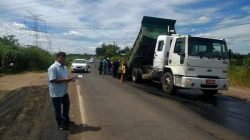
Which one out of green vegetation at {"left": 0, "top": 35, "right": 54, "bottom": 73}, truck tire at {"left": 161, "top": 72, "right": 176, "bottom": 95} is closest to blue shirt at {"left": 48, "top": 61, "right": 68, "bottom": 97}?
truck tire at {"left": 161, "top": 72, "right": 176, "bottom": 95}

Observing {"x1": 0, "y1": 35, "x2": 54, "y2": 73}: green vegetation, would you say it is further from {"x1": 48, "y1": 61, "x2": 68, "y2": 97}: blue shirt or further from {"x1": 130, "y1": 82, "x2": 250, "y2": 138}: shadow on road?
{"x1": 48, "y1": 61, "x2": 68, "y2": 97}: blue shirt

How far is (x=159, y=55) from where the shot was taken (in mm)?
18297

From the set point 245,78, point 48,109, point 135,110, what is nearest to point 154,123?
point 135,110

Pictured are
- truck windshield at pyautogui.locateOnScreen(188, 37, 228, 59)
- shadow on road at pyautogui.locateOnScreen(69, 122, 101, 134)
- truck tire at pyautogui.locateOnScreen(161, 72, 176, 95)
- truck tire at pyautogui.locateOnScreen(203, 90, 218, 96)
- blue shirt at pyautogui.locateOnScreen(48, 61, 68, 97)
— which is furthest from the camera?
truck tire at pyautogui.locateOnScreen(203, 90, 218, 96)

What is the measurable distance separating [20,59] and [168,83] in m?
28.4

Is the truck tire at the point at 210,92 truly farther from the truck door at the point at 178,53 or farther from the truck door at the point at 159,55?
the truck door at the point at 159,55

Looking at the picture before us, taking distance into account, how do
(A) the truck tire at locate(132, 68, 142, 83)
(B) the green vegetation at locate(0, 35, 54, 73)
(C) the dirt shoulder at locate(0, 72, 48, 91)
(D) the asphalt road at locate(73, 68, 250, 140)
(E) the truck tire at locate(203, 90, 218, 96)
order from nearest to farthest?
(D) the asphalt road at locate(73, 68, 250, 140) < (E) the truck tire at locate(203, 90, 218, 96) < (A) the truck tire at locate(132, 68, 142, 83) < (C) the dirt shoulder at locate(0, 72, 48, 91) < (B) the green vegetation at locate(0, 35, 54, 73)

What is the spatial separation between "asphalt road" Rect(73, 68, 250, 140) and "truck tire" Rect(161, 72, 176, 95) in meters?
1.22

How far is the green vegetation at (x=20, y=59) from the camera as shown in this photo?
3941cm

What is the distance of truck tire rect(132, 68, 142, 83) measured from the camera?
22002 millimetres

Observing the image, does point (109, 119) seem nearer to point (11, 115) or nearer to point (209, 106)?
point (11, 115)

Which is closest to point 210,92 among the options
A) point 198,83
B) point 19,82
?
point 198,83

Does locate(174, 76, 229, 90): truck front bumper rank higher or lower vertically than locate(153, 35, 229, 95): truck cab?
lower

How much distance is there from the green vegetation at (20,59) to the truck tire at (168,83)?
24735 mm
